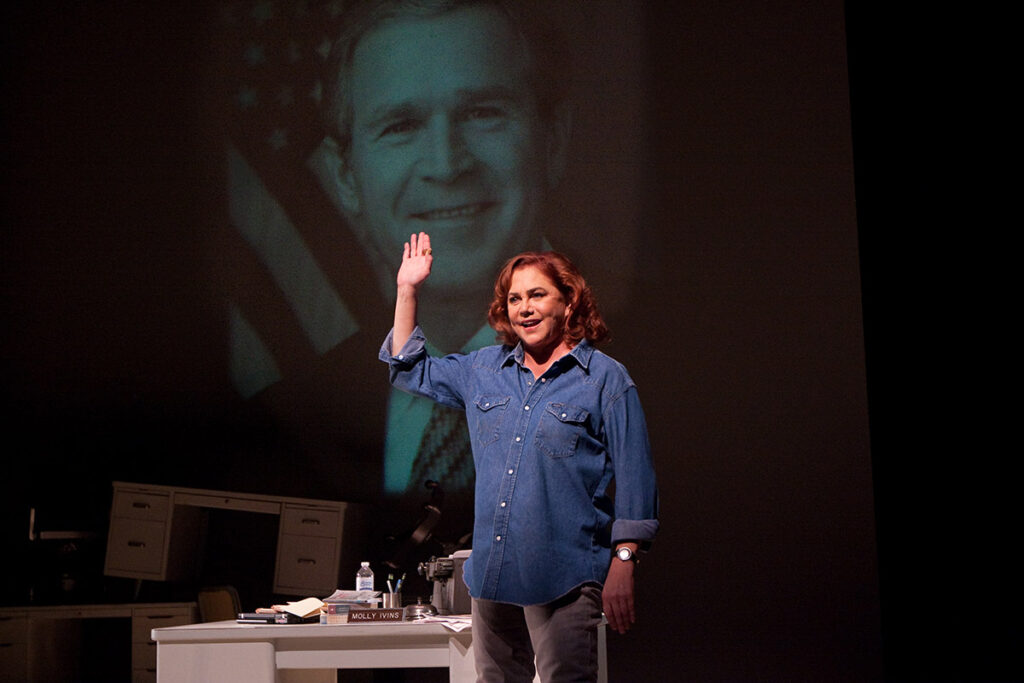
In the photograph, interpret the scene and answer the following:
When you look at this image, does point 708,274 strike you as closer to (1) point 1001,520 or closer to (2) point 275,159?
(1) point 1001,520

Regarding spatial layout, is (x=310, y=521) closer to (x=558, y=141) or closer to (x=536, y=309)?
(x=558, y=141)

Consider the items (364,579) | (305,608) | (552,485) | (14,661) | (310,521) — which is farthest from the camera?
(310,521)

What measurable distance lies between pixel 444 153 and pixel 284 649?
2.73 m

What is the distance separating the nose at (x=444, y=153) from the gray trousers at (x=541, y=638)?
2932mm

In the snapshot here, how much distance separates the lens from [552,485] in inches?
82.7

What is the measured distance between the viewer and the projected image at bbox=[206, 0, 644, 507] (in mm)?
4656

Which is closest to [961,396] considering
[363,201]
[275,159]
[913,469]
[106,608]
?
[913,469]

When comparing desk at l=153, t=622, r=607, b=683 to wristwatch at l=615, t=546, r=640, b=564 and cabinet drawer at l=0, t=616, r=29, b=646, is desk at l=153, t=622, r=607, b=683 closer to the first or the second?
wristwatch at l=615, t=546, r=640, b=564

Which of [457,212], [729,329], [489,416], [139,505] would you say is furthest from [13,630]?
[729,329]

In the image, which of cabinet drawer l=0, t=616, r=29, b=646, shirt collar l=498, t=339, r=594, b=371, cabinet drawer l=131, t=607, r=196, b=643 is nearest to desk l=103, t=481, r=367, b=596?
cabinet drawer l=131, t=607, r=196, b=643

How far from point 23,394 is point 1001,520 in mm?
4620

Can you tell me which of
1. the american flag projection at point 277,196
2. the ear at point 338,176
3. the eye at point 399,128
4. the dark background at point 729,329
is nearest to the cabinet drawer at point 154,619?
the dark background at point 729,329

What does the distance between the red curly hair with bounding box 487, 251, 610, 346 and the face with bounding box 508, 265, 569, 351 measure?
0.01m

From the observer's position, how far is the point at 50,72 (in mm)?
5098
